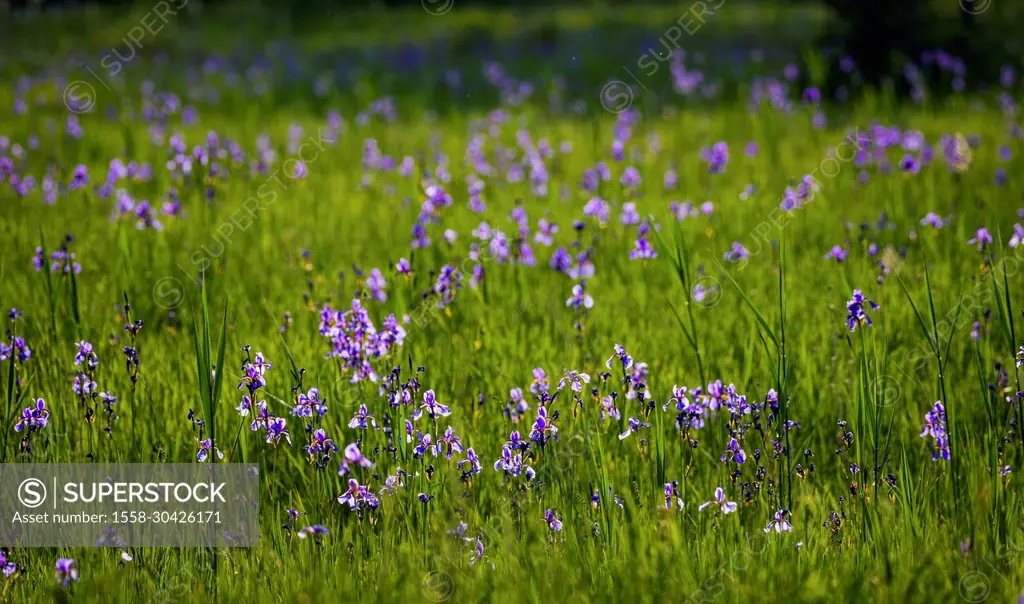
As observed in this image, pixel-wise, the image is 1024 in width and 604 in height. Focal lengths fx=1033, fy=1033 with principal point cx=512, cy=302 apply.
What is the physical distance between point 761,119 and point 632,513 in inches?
274

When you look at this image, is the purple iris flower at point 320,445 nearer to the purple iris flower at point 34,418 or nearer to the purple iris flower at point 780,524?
the purple iris flower at point 34,418

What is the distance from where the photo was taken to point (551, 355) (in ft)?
13.4

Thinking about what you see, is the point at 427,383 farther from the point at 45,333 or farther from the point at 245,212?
the point at 245,212

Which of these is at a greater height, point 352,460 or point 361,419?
point 361,419

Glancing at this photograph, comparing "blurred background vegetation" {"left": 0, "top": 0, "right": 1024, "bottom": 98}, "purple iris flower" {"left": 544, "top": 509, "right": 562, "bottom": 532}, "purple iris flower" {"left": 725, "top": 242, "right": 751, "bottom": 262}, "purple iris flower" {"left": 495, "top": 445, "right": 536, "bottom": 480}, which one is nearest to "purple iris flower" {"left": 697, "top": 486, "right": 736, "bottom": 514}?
"purple iris flower" {"left": 544, "top": 509, "right": 562, "bottom": 532}

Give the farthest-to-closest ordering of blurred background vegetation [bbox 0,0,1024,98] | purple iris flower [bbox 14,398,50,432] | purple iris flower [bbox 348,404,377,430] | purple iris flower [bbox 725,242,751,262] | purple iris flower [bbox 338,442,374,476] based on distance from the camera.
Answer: blurred background vegetation [bbox 0,0,1024,98]
purple iris flower [bbox 725,242,751,262]
purple iris flower [bbox 14,398,50,432]
purple iris flower [bbox 348,404,377,430]
purple iris flower [bbox 338,442,374,476]

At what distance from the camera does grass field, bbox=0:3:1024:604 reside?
9.18ft

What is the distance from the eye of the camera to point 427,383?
3.88 meters

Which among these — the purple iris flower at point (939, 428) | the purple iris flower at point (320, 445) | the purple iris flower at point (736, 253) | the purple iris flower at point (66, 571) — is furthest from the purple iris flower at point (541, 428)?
the purple iris flower at point (736, 253)

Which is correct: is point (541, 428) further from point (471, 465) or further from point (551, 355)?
point (551, 355)

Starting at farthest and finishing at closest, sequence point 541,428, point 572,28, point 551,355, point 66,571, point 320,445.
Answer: point 572,28 < point 551,355 < point 320,445 < point 541,428 < point 66,571

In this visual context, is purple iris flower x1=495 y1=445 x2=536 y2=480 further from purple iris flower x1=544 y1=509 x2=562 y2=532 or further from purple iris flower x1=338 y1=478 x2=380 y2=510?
purple iris flower x1=338 y1=478 x2=380 y2=510

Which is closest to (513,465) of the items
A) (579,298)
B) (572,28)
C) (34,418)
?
(579,298)

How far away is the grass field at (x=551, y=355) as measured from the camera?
280 cm
